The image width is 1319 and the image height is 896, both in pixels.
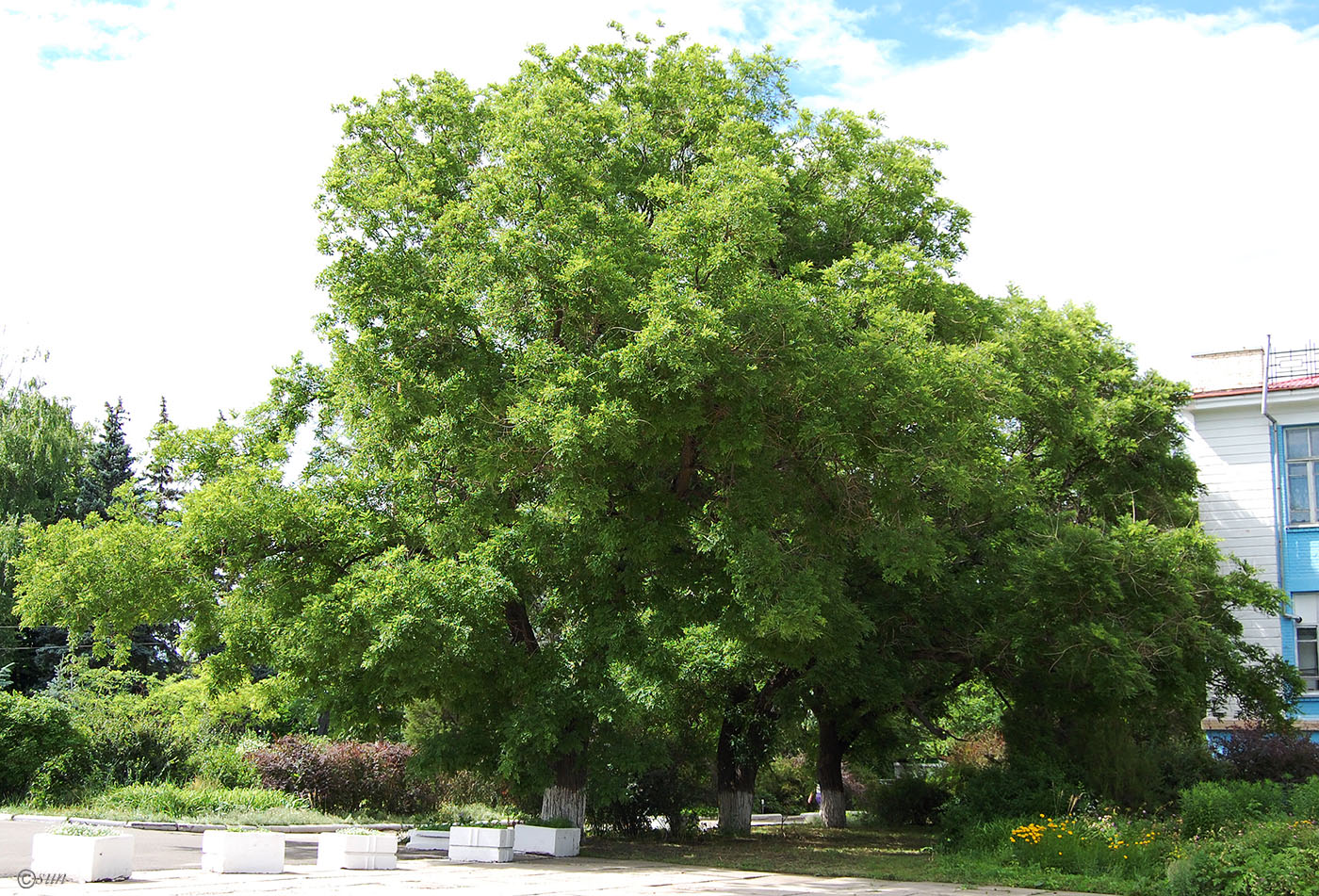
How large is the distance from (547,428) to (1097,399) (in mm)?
14600

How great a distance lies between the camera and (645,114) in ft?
56.8

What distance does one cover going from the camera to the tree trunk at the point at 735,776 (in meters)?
22.5

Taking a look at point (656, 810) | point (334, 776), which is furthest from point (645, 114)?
point (334, 776)

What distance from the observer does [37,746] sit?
71.2ft

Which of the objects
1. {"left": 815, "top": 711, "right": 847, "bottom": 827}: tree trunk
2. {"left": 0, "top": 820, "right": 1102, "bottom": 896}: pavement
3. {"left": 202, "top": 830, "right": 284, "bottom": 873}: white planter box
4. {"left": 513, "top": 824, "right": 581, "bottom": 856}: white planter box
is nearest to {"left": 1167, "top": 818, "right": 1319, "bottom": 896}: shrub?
{"left": 0, "top": 820, "right": 1102, "bottom": 896}: pavement

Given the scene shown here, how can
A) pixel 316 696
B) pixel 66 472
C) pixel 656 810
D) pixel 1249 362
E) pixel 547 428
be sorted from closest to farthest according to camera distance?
pixel 547 428 → pixel 316 696 → pixel 656 810 → pixel 1249 362 → pixel 66 472

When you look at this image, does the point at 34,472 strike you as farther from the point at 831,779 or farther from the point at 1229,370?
the point at 1229,370

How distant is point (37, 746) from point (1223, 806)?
2134 cm

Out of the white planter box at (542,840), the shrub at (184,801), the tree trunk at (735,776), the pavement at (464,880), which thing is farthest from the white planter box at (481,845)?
the tree trunk at (735,776)

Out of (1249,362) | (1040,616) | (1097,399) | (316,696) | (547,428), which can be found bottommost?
(316,696)

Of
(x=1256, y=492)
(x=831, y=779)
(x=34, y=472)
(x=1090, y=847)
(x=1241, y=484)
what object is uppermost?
(x=34, y=472)

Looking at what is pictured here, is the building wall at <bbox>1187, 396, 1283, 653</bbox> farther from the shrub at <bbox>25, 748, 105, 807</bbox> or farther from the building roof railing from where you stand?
the shrub at <bbox>25, 748, 105, 807</bbox>

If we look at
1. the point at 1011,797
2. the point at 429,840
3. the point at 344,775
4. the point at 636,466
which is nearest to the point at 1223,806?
the point at 1011,797

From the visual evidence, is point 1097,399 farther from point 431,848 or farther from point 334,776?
point 334,776
